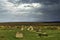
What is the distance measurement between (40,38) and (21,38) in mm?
2358

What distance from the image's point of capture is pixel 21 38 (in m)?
20.9

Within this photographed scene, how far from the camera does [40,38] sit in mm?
21594

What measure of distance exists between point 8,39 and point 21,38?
1517 millimetres

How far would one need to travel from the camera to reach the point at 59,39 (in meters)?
21.0

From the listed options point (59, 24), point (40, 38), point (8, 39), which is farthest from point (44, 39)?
point (59, 24)

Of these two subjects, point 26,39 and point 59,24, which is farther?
point 59,24

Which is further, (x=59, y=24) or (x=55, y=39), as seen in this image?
(x=59, y=24)

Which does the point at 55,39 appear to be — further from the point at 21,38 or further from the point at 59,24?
the point at 59,24

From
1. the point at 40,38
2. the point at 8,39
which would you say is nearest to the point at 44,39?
the point at 40,38

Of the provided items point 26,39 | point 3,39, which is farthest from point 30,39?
point 3,39

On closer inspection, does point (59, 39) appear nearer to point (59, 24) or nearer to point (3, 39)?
point (3, 39)

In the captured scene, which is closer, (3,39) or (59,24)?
(3,39)

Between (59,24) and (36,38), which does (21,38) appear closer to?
(36,38)

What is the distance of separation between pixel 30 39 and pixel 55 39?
2958mm
